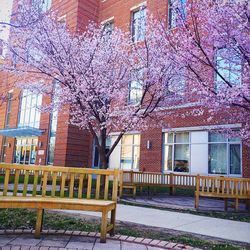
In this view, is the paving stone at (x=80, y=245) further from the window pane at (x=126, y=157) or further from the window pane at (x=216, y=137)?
the window pane at (x=126, y=157)

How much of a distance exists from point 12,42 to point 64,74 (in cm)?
419

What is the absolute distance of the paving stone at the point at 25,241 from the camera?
171 inches

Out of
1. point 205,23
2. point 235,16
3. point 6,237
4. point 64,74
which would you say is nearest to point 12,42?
point 64,74

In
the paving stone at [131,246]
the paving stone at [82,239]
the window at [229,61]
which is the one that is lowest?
the paving stone at [131,246]

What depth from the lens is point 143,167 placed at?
1902cm

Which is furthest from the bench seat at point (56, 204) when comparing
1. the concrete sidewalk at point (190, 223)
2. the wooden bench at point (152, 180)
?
the wooden bench at point (152, 180)

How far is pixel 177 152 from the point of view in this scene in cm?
1767

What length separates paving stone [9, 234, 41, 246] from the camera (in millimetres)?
4336

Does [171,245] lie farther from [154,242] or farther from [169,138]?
[169,138]

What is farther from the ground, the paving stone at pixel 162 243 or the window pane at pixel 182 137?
the window pane at pixel 182 137

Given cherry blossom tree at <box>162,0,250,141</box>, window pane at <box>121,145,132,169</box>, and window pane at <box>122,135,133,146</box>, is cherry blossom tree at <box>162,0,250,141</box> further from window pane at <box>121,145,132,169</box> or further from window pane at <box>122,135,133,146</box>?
window pane at <box>121,145,132,169</box>

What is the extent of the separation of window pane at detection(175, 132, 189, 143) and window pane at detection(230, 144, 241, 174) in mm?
2778

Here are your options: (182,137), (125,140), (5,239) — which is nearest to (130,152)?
(125,140)

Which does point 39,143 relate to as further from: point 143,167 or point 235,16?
point 235,16
